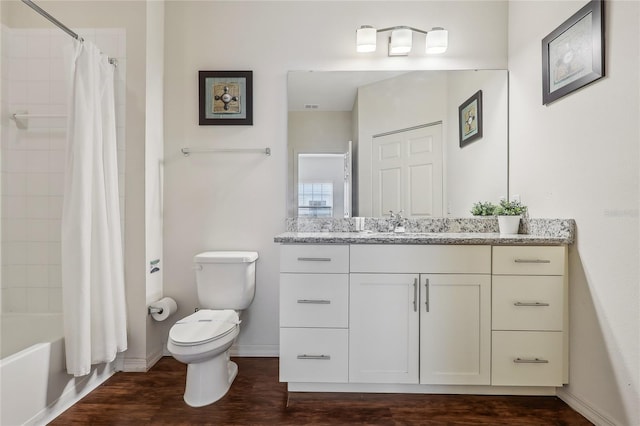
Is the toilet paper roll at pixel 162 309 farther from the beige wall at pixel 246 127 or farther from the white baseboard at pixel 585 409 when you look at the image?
the white baseboard at pixel 585 409

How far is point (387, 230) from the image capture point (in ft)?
7.80

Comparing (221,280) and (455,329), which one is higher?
(221,280)

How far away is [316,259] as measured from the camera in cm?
183

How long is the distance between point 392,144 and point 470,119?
0.56m

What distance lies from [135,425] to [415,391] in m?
1.40

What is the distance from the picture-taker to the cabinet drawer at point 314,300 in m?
1.81

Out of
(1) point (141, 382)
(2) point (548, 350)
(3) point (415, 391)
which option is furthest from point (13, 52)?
(2) point (548, 350)

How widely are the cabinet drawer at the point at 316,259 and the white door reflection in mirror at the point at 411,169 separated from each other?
0.71 metres

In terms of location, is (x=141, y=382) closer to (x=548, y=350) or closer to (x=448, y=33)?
(x=548, y=350)

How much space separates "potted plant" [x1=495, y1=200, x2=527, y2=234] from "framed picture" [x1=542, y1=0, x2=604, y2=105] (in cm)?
63

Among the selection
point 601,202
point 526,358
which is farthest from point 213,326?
point 601,202

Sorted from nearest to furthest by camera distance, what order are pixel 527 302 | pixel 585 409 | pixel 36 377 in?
1. pixel 36 377
2. pixel 585 409
3. pixel 527 302

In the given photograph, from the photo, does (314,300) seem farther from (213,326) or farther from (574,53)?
(574,53)

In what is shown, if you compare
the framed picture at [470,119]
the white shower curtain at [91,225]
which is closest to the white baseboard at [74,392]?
the white shower curtain at [91,225]
